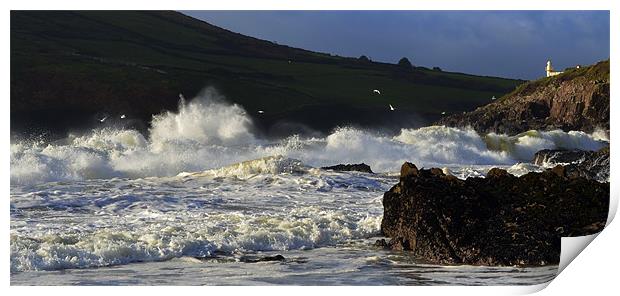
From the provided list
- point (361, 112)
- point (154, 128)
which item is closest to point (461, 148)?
point (361, 112)

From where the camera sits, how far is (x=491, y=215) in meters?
11.7

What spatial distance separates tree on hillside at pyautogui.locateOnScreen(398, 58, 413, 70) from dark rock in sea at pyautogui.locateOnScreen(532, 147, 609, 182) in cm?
283

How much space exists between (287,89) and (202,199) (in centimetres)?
358

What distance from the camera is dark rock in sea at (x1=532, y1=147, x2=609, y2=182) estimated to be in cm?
1612

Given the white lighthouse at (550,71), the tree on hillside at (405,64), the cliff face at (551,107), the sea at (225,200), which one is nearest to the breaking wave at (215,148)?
the sea at (225,200)

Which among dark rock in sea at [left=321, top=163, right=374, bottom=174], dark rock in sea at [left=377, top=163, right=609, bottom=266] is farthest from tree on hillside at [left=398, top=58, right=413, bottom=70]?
dark rock in sea at [left=377, top=163, right=609, bottom=266]

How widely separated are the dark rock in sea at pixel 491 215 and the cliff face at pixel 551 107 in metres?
5.44

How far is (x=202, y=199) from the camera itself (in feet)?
48.0

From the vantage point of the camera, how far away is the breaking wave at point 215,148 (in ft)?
54.1

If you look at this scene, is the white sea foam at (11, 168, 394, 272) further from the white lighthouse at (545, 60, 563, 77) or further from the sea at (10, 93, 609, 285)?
the white lighthouse at (545, 60, 563, 77)

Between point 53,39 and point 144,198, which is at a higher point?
point 53,39

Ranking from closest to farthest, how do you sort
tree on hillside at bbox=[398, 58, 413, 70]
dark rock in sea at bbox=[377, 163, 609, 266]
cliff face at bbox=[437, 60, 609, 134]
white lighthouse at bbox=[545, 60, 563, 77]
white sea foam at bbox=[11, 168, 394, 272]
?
dark rock in sea at bbox=[377, 163, 609, 266], white sea foam at bbox=[11, 168, 394, 272], white lighthouse at bbox=[545, 60, 563, 77], tree on hillside at bbox=[398, 58, 413, 70], cliff face at bbox=[437, 60, 609, 134]

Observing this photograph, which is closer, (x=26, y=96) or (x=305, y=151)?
(x=26, y=96)
